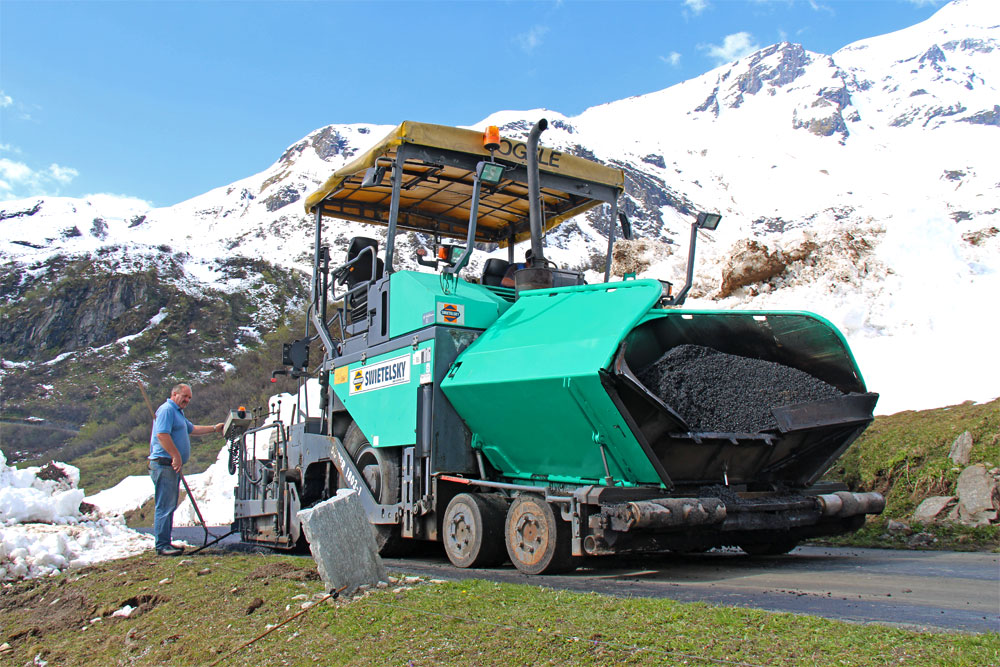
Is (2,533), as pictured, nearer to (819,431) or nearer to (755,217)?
→ (819,431)

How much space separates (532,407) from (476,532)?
110 cm

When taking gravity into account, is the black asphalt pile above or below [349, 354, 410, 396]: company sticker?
below

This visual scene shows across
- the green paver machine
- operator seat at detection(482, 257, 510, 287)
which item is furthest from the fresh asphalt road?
operator seat at detection(482, 257, 510, 287)

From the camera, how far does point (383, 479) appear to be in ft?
23.7

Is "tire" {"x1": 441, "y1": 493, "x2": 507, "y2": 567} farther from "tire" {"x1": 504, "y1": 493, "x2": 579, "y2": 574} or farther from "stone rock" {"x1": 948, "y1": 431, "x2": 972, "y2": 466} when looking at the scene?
"stone rock" {"x1": 948, "y1": 431, "x2": 972, "y2": 466}

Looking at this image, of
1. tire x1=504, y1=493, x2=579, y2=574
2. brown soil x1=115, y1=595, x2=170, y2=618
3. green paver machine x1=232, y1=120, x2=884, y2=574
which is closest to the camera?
brown soil x1=115, y1=595, x2=170, y2=618

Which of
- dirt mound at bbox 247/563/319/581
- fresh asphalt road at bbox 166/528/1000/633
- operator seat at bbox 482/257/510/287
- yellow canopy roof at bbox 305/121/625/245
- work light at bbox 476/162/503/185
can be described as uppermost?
yellow canopy roof at bbox 305/121/625/245

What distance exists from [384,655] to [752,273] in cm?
1355

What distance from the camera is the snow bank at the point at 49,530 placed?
670 cm

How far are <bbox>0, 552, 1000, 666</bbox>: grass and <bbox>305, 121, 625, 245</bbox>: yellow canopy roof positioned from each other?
3.88 metres

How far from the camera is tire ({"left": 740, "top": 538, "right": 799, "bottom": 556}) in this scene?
6.86m

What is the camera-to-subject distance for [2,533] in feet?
22.6

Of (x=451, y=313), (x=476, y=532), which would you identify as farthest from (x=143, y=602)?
(x=451, y=313)

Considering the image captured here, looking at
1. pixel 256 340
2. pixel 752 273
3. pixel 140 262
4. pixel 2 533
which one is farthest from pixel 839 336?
pixel 140 262
